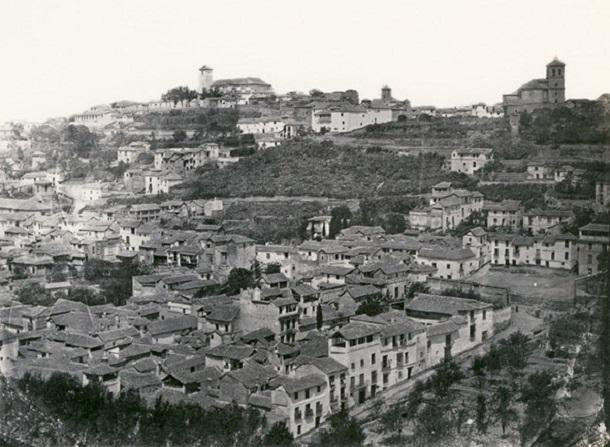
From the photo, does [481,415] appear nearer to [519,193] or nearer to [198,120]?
[519,193]

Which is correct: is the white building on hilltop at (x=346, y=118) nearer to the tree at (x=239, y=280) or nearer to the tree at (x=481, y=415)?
the tree at (x=239, y=280)

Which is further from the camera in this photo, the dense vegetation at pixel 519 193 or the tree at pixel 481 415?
the dense vegetation at pixel 519 193

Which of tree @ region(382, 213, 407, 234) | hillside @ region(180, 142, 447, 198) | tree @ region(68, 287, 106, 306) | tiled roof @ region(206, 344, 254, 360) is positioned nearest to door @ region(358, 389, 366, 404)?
tiled roof @ region(206, 344, 254, 360)

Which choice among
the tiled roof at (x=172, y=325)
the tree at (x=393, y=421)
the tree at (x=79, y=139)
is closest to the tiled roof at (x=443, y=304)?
the tree at (x=393, y=421)

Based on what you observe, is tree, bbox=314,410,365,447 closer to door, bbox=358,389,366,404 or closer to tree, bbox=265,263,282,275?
door, bbox=358,389,366,404

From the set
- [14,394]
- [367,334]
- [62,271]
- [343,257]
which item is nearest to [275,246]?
[343,257]

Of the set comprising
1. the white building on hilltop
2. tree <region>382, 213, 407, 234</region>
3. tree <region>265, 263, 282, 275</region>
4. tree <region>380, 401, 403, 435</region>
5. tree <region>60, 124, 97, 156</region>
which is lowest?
tree <region>380, 401, 403, 435</region>
